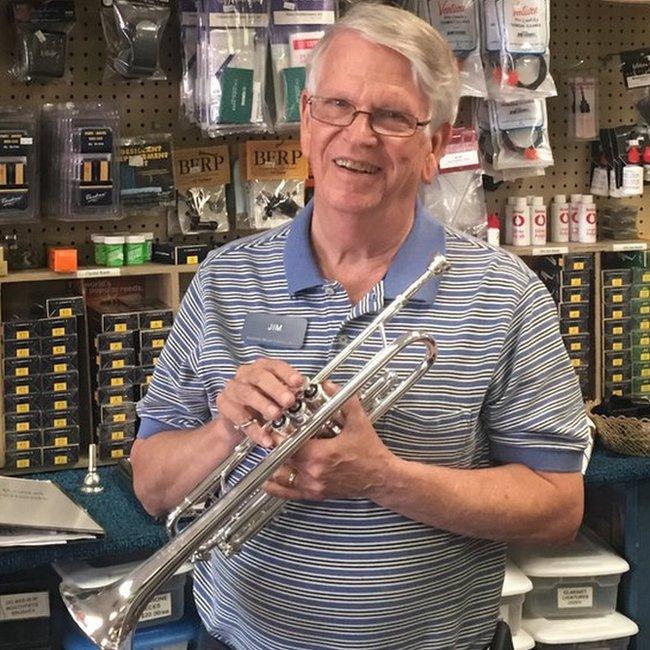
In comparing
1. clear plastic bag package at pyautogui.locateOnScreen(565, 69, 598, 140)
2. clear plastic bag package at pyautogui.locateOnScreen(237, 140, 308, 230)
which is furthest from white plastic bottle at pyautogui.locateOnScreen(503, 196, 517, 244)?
clear plastic bag package at pyautogui.locateOnScreen(237, 140, 308, 230)

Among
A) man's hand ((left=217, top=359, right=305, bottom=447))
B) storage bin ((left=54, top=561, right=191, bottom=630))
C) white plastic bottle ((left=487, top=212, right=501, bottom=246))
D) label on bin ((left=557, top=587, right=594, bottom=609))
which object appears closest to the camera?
man's hand ((left=217, top=359, right=305, bottom=447))

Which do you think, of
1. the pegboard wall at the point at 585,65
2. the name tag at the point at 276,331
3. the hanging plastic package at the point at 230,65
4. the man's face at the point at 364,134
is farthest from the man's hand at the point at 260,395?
the pegboard wall at the point at 585,65

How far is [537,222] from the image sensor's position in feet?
9.48

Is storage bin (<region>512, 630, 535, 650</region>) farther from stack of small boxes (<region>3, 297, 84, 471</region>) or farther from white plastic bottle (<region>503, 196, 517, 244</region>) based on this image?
stack of small boxes (<region>3, 297, 84, 471</region>)

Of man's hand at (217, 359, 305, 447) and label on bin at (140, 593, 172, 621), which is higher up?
man's hand at (217, 359, 305, 447)

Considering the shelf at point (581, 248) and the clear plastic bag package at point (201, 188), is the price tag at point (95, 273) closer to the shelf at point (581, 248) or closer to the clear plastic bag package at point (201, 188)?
the clear plastic bag package at point (201, 188)

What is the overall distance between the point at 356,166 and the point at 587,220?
176cm

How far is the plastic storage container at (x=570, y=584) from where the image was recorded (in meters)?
2.61

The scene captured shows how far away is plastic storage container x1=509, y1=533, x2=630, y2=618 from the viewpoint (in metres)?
2.61

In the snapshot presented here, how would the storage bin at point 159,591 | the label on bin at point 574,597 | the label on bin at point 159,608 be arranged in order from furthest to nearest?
the label on bin at point 574,597
the label on bin at point 159,608
the storage bin at point 159,591

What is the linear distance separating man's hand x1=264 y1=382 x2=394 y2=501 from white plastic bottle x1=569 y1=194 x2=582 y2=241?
185 cm

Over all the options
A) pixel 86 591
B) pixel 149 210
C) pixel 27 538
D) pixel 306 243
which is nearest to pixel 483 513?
pixel 306 243

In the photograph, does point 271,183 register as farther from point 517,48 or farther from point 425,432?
point 425,432

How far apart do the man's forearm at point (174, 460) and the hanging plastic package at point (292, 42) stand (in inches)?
45.8
